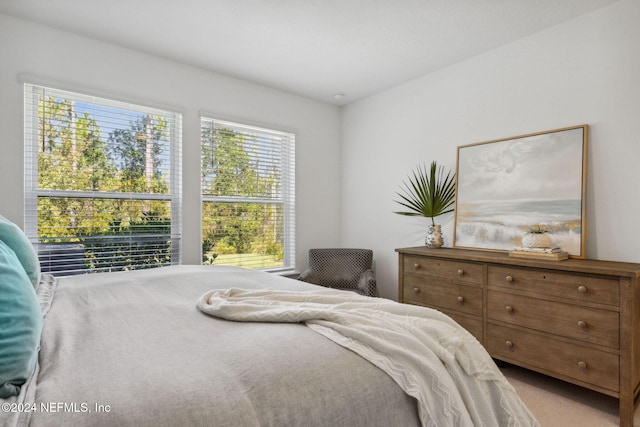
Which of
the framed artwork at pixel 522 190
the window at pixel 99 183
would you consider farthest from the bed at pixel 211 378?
the framed artwork at pixel 522 190

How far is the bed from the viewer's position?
0.74 m

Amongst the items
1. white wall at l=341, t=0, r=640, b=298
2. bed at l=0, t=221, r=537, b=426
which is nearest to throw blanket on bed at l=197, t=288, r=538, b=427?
bed at l=0, t=221, r=537, b=426

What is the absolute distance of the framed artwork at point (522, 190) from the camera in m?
2.40

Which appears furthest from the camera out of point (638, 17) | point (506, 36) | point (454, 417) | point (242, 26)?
point (506, 36)

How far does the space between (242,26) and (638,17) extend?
266 centimetres

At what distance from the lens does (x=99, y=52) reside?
109 inches

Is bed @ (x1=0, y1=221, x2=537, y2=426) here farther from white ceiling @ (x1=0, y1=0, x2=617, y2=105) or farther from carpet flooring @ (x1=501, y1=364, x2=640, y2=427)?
white ceiling @ (x1=0, y1=0, x2=617, y2=105)

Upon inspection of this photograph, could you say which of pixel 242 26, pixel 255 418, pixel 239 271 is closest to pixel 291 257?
pixel 239 271

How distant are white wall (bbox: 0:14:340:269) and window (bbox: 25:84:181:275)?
0.29 feet

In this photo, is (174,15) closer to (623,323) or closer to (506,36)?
(506,36)

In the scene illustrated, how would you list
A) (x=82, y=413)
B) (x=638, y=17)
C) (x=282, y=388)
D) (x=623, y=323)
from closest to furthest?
(x=82, y=413)
(x=282, y=388)
(x=623, y=323)
(x=638, y=17)

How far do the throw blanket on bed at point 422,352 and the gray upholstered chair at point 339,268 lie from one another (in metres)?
2.19

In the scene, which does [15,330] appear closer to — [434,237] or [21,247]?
[21,247]

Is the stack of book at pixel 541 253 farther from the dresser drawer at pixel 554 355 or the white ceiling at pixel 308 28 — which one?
the white ceiling at pixel 308 28
